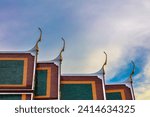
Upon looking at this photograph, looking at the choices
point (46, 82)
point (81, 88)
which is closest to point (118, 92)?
point (81, 88)

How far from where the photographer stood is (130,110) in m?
11.1

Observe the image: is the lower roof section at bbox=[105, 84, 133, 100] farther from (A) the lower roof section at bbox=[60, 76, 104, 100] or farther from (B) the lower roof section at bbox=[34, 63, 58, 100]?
(B) the lower roof section at bbox=[34, 63, 58, 100]

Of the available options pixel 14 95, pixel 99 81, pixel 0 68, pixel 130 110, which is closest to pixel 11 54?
pixel 0 68

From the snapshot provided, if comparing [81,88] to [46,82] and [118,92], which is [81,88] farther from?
[118,92]

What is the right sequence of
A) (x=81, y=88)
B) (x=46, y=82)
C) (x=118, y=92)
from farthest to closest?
(x=118, y=92)
(x=81, y=88)
(x=46, y=82)

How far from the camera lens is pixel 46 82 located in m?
20.5

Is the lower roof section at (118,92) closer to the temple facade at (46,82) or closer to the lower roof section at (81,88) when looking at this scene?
the temple facade at (46,82)

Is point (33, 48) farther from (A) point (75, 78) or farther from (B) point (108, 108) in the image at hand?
(B) point (108, 108)

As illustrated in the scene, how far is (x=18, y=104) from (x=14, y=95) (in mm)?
8078

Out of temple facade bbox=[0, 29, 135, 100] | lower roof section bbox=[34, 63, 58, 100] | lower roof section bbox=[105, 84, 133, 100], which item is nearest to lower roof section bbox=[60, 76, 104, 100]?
temple facade bbox=[0, 29, 135, 100]

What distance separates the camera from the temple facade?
762 inches

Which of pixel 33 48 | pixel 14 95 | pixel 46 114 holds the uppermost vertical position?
pixel 33 48

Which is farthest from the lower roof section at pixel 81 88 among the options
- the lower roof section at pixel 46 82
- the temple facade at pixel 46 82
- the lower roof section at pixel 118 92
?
the lower roof section at pixel 118 92

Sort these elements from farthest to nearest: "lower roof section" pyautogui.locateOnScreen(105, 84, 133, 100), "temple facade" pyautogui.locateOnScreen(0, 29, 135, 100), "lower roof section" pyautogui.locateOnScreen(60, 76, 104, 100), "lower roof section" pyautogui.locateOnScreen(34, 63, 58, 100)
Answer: "lower roof section" pyautogui.locateOnScreen(105, 84, 133, 100) → "lower roof section" pyautogui.locateOnScreen(60, 76, 104, 100) → "lower roof section" pyautogui.locateOnScreen(34, 63, 58, 100) → "temple facade" pyautogui.locateOnScreen(0, 29, 135, 100)
